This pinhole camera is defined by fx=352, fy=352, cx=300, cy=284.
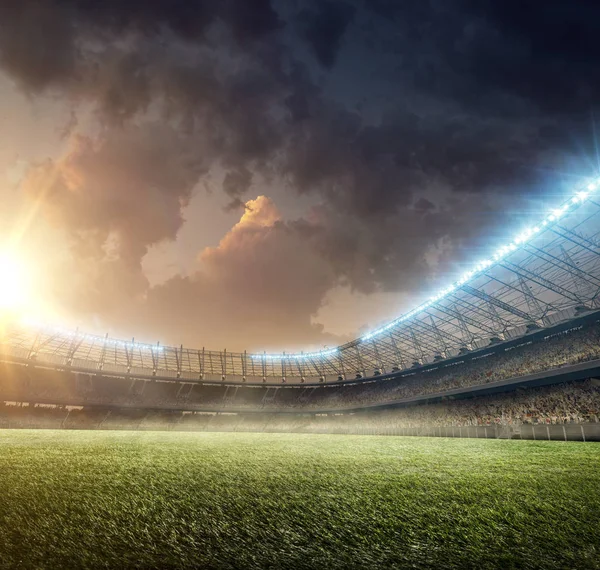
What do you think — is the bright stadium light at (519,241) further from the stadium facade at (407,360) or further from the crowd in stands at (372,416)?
the crowd in stands at (372,416)

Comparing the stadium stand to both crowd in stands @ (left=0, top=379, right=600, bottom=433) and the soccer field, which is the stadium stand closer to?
crowd in stands @ (left=0, top=379, right=600, bottom=433)

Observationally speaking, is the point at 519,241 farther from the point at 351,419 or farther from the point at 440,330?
the point at 351,419

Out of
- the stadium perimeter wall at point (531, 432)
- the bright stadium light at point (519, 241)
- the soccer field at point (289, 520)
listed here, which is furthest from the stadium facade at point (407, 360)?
the soccer field at point (289, 520)

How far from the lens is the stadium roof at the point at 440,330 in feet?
82.0

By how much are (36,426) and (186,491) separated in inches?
1919

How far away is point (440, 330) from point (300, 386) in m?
29.9

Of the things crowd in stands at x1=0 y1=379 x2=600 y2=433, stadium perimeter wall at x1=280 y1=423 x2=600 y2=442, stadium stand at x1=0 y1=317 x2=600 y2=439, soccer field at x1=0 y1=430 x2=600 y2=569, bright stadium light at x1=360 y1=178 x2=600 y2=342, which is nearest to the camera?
soccer field at x1=0 y1=430 x2=600 y2=569

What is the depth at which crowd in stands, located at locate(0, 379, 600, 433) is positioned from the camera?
2608 centimetres

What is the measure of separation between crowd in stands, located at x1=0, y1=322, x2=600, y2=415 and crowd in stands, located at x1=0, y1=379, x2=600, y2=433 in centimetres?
133

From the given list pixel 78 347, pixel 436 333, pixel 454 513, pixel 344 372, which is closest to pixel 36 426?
pixel 78 347

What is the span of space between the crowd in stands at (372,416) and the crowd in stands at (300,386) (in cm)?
133

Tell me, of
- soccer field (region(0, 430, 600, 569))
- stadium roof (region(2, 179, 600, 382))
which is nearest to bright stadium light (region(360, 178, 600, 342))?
stadium roof (region(2, 179, 600, 382))

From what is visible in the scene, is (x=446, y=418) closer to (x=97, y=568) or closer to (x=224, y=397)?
(x=224, y=397)

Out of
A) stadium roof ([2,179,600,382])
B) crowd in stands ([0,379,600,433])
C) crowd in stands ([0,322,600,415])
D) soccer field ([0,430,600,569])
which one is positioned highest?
stadium roof ([2,179,600,382])
